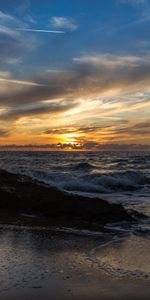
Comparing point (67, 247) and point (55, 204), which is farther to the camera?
point (55, 204)

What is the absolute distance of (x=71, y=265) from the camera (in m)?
6.05

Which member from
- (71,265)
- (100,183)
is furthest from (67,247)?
(100,183)

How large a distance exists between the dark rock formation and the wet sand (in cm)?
156

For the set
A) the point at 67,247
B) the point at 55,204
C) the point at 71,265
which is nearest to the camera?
the point at 71,265

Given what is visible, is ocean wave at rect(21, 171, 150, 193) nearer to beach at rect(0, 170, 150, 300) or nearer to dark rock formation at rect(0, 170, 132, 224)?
beach at rect(0, 170, 150, 300)

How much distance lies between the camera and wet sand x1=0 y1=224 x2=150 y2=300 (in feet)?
16.1

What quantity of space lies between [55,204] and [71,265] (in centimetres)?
476

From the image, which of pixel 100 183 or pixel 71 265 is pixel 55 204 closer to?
pixel 71 265

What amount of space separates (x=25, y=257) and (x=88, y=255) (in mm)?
1036

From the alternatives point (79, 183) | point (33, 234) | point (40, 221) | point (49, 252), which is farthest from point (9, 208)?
point (79, 183)

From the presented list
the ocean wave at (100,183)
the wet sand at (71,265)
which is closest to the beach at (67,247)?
the wet sand at (71,265)

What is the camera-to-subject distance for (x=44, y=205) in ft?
35.7

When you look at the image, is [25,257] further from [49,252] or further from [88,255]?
[88,255]

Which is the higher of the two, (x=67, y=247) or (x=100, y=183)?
(x=100, y=183)
